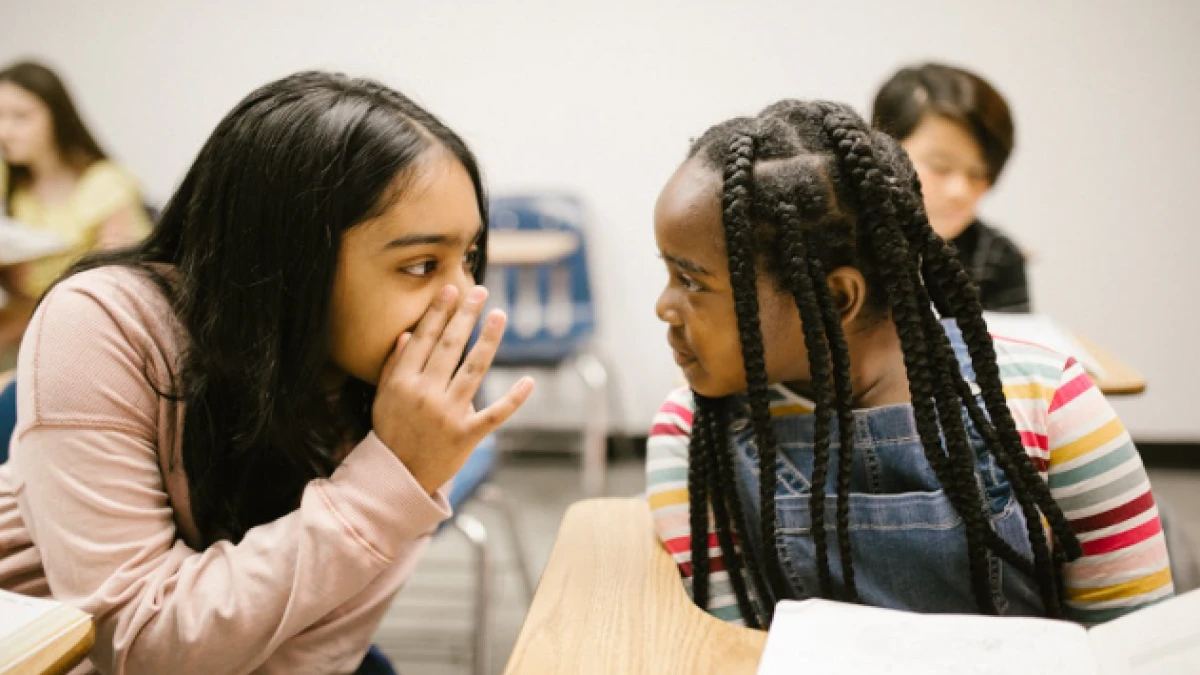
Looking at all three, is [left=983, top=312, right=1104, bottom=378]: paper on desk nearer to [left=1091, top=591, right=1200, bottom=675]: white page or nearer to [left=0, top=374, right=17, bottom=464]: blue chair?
[left=1091, top=591, right=1200, bottom=675]: white page

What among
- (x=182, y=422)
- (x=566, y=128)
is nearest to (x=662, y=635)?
(x=182, y=422)

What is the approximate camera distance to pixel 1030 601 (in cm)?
80

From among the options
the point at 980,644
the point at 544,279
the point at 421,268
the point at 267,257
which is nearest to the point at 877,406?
the point at 980,644

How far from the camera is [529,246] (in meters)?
2.86

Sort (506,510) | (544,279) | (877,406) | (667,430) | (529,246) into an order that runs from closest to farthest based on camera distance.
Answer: (877,406), (667,430), (506,510), (529,246), (544,279)

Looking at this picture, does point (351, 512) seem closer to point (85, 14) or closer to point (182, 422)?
point (182, 422)

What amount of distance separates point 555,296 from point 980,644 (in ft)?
8.54

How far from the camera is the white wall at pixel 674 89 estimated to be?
2932 millimetres

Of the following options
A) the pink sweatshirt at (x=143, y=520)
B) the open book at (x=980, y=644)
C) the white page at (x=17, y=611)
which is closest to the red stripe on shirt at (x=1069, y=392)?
the open book at (x=980, y=644)

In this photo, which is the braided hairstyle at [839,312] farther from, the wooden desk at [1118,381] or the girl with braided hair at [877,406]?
the wooden desk at [1118,381]

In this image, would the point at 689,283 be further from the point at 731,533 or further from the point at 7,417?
the point at 7,417

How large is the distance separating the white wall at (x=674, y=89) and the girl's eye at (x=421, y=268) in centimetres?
202

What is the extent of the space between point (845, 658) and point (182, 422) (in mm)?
663

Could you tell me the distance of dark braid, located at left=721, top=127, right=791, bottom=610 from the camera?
2.56 feet
